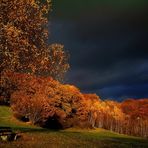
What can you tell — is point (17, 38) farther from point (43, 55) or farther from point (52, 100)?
point (52, 100)

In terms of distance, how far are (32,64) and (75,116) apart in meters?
95.4

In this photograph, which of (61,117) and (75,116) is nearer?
(61,117)

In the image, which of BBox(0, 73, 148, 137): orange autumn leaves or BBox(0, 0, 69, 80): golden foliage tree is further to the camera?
BBox(0, 73, 148, 137): orange autumn leaves

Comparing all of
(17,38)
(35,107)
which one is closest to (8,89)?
(17,38)

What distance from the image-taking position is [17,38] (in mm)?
43531

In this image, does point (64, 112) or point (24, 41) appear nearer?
point (24, 41)

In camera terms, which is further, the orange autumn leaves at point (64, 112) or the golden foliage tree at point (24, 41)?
the orange autumn leaves at point (64, 112)

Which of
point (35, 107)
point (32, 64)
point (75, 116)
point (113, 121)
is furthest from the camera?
point (113, 121)

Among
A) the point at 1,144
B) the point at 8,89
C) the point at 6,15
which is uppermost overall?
the point at 6,15

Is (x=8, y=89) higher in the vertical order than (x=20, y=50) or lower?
lower

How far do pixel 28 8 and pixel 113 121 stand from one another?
131067mm

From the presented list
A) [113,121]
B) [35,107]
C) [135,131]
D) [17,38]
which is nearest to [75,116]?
[35,107]

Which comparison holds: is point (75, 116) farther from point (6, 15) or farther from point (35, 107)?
point (6, 15)

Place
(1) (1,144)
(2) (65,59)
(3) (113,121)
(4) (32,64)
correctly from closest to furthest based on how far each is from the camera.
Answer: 1. (1) (1,144)
2. (4) (32,64)
3. (2) (65,59)
4. (3) (113,121)
